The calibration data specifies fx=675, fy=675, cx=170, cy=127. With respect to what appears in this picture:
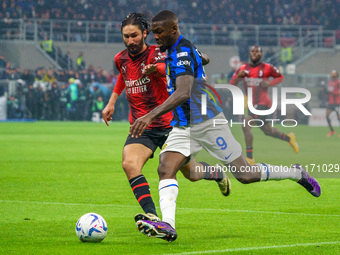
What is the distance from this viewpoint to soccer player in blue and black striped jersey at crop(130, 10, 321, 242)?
5555 millimetres

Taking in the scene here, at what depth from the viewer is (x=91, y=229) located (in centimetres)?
571

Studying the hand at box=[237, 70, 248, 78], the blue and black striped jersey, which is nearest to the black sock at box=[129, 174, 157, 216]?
the blue and black striped jersey

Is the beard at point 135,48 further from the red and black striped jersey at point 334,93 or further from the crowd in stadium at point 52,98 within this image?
the crowd in stadium at point 52,98

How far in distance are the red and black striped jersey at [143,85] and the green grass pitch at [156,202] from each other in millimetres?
1125

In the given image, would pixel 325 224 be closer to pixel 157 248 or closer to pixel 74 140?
pixel 157 248

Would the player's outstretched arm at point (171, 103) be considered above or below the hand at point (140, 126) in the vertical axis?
above

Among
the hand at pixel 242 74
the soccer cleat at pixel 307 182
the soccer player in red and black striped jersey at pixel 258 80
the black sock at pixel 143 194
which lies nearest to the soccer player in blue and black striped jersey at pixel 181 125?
the black sock at pixel 143 194

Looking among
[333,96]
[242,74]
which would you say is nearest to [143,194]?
[242,74]

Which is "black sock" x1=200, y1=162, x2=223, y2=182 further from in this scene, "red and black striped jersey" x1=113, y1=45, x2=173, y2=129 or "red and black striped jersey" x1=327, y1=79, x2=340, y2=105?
"red and black striped jersey" x1=327, y1=79, x2=340, y2=105

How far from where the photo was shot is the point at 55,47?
36.7 metres

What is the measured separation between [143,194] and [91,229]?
0.66 metres

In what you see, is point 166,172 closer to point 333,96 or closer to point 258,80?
point 258,80

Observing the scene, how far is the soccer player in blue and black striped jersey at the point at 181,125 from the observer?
5.55m

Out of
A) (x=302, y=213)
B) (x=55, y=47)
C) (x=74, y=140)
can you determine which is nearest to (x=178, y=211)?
(x=302, y=213)
